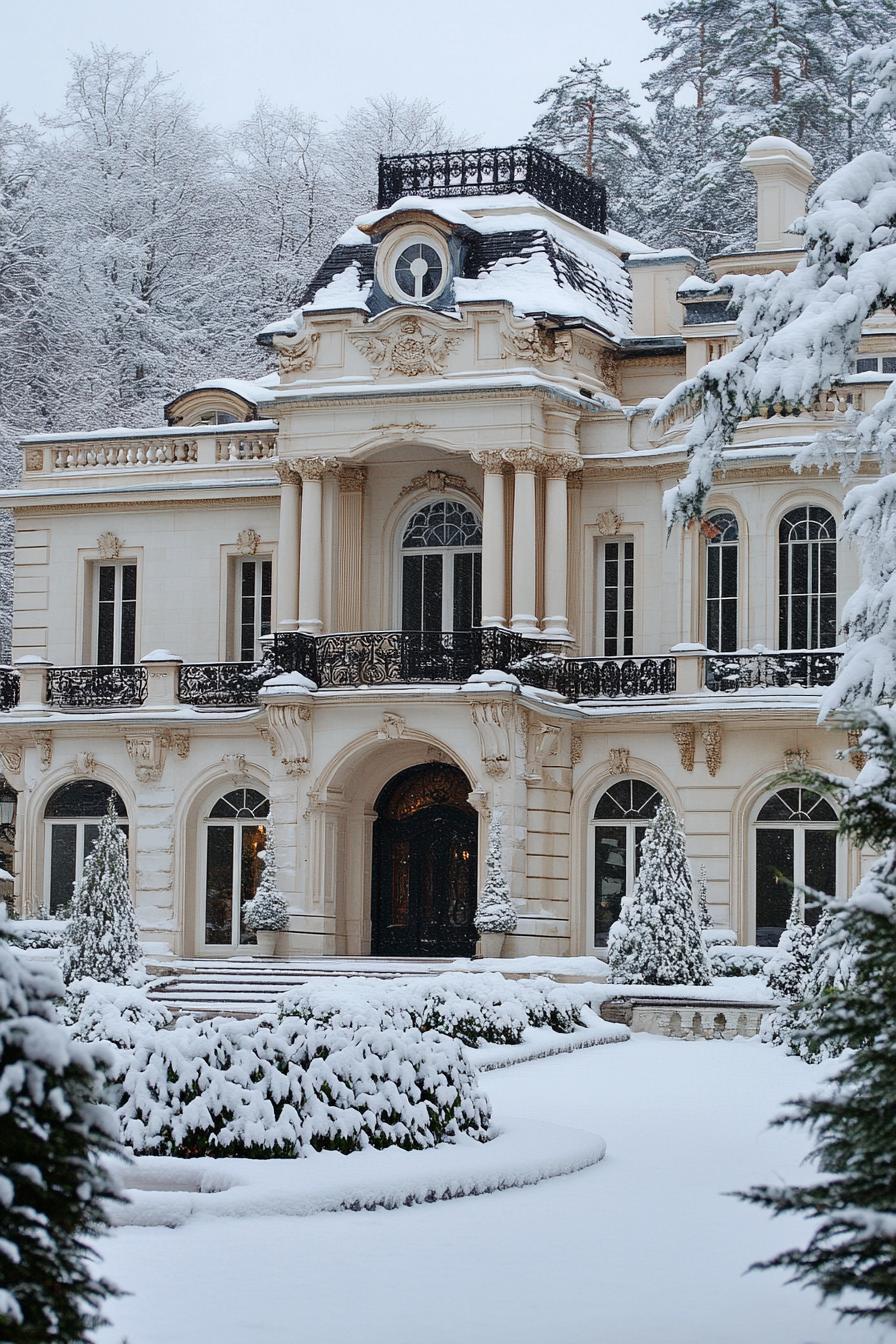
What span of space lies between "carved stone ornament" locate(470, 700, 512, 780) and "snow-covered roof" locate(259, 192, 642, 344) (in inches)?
239

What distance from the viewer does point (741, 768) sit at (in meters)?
34.0

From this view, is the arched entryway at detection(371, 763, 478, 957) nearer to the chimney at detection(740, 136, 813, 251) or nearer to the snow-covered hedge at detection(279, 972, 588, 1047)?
the snow-covered hedge at detection(279, 972, 588, 1047)

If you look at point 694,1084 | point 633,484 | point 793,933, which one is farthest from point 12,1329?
point 633,484

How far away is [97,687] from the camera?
37.2m

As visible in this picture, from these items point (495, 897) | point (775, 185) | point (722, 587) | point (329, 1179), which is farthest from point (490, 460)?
point (329, 1179)

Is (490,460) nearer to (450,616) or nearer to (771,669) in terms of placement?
(450,616)

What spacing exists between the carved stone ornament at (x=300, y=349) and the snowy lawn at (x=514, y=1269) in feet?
70.0

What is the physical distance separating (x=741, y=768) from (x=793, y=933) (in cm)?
707

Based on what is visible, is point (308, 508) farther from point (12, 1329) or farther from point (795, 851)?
point (12, 1329)

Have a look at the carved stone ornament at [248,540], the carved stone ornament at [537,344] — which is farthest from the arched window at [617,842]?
the carved stone ornament at [248,540]

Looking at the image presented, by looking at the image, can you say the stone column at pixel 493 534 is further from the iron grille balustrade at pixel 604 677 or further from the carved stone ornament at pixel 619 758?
the carved stone ornament at pixel 619 758

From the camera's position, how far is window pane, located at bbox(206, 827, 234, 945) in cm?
3641

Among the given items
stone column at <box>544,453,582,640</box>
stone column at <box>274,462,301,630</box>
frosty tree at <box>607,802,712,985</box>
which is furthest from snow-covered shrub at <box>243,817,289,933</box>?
frosty tree at <box>607,802,712,985</box>

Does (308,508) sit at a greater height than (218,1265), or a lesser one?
greater
